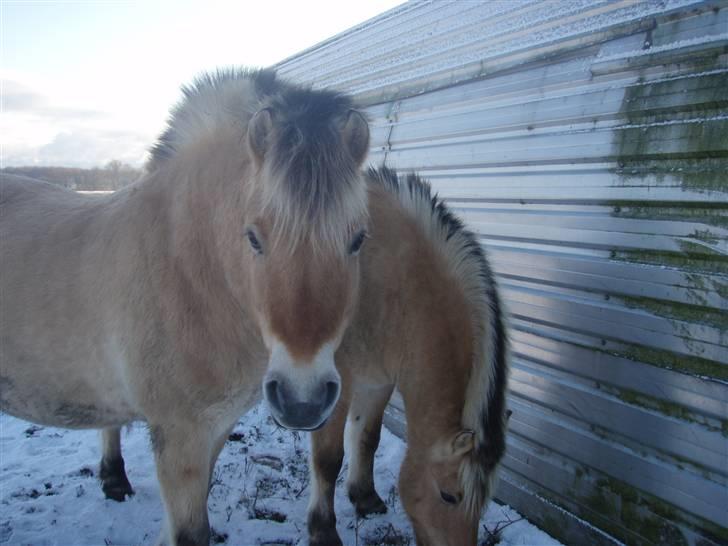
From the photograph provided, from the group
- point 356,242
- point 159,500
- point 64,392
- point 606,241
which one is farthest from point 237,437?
point 606,241

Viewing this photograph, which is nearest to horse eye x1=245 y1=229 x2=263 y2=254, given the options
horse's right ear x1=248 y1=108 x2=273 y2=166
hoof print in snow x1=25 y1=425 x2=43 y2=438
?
horse's right ear x1=248 y1=108 x2=273 y2=166

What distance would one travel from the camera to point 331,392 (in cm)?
184

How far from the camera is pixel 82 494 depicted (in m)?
3.77

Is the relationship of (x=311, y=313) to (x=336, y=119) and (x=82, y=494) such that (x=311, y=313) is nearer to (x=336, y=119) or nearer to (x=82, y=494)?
(x=336, y=119)

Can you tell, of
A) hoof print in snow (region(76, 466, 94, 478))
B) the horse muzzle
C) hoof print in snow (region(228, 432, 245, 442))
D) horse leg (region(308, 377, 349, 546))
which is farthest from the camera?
hoof print in snow (region(228, 432, 245, 442))

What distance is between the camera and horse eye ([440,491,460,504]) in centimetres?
255

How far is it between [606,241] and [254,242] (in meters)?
2.22

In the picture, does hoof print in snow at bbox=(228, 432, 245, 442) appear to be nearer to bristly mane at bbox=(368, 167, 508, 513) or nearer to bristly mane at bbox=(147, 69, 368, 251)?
bristly mane at bbox=(368, 167, 508, 513)

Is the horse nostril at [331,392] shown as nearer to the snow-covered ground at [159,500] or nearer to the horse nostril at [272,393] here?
the horse nostril at [272,393]

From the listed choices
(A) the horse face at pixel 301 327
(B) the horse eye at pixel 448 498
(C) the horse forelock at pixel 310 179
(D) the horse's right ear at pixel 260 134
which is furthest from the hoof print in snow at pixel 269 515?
(D) the horse's right ear at pixel 260 134

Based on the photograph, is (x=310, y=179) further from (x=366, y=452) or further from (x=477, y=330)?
(x=366, y=452)

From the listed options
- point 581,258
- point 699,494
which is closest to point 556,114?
point 581,258

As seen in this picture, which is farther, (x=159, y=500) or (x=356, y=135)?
(x=159, y=500)

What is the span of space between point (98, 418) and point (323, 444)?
1349 millimetres
